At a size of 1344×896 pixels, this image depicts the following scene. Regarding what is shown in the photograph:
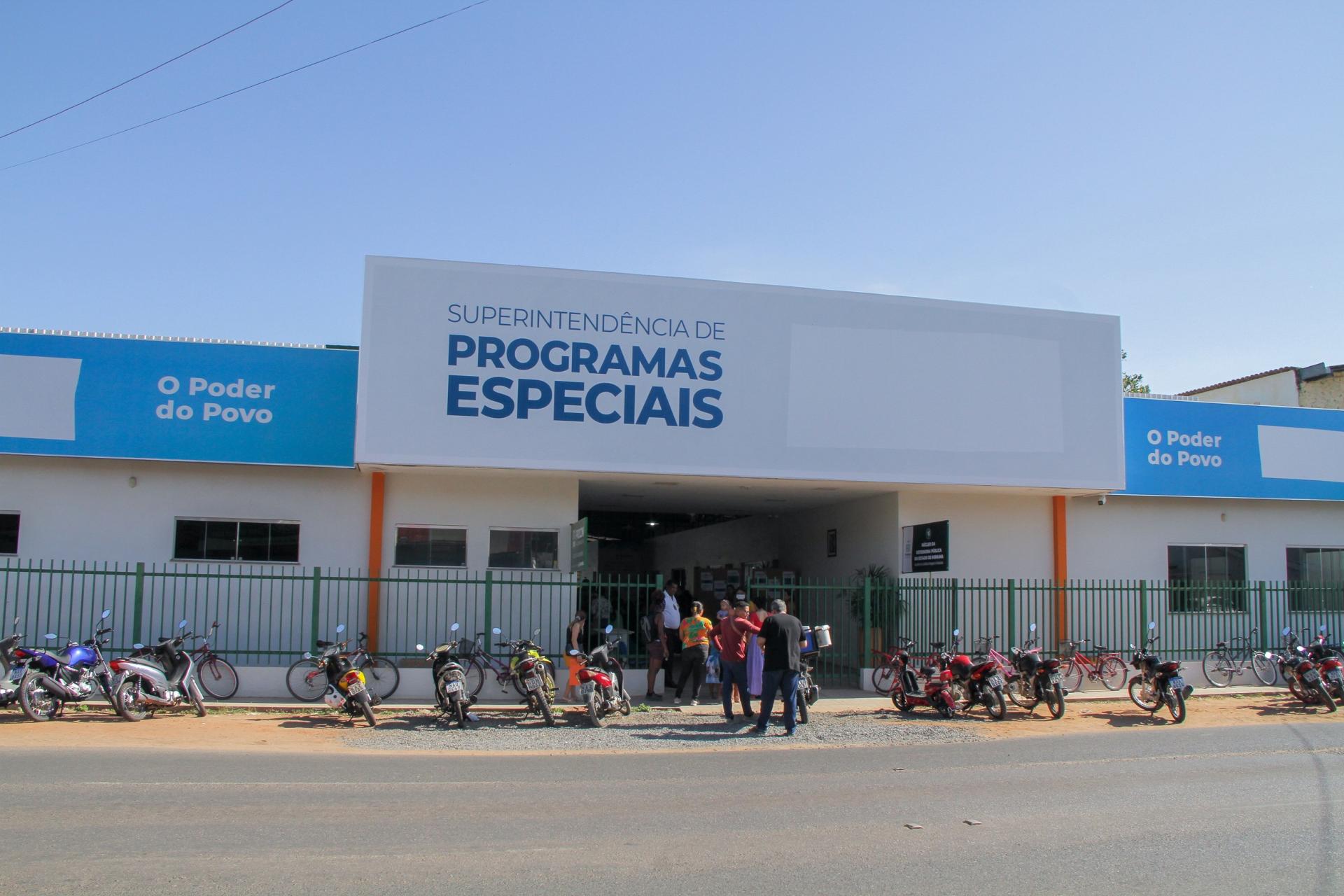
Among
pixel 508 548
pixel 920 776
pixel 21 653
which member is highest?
pixel 508 548

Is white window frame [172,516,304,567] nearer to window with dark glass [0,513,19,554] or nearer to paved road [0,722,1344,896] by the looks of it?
window with dark glass [0,513,19,554]

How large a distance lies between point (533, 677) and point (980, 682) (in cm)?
608

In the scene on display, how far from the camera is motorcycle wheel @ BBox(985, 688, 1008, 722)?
14500mm

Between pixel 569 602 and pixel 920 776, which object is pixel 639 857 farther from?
pixel 569 602

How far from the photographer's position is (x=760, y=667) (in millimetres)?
14414

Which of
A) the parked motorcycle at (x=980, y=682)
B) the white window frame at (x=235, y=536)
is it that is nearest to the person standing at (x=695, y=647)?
the parked motorcycle at (x=980, y=682)

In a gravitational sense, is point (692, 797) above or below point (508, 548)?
below

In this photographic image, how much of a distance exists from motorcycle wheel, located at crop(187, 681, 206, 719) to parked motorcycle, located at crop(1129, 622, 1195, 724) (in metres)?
12.8

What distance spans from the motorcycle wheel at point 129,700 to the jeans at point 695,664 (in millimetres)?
7142

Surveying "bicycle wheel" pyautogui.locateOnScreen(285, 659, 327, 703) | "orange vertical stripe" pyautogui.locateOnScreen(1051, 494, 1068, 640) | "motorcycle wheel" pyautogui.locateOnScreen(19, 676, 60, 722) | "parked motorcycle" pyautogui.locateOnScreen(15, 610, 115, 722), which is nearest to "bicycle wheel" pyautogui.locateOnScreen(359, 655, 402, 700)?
"bicycle wheel" pyautogui.locateOnScreen(285, 659, 327, 703)

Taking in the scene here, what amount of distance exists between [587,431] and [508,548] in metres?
2.58

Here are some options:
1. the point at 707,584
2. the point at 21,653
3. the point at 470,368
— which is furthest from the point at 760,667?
the point at 707,584

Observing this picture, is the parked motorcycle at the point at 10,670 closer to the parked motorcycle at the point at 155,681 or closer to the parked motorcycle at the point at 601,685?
the parked motorcycle at the point at 155,681

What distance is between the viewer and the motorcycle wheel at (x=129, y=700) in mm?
13305
